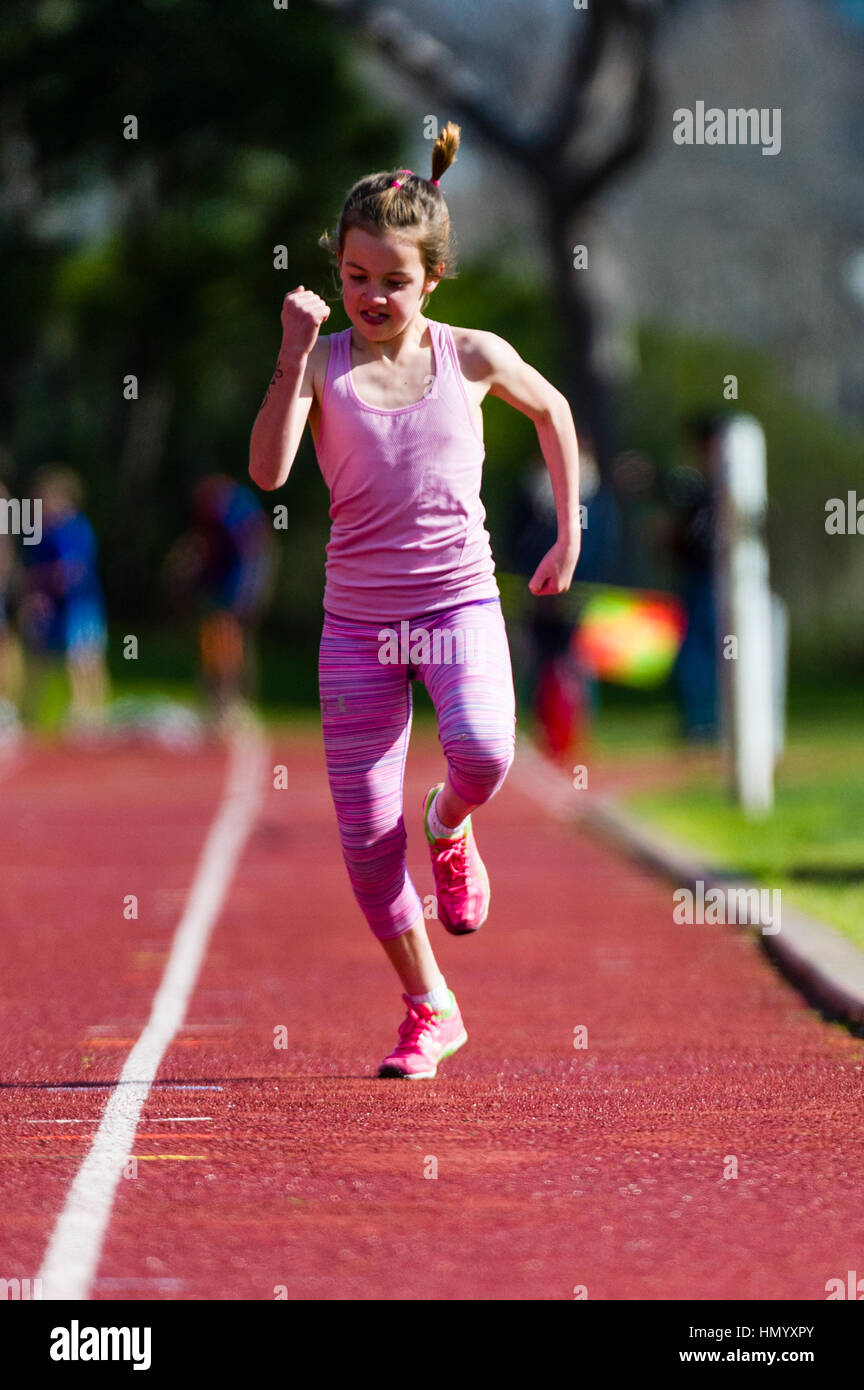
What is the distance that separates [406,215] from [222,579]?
15426 mm

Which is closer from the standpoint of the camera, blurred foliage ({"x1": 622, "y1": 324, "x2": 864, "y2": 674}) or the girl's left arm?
the girl's left arm

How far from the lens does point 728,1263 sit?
4.43 metres

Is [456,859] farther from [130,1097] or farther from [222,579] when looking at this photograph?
[222,579]

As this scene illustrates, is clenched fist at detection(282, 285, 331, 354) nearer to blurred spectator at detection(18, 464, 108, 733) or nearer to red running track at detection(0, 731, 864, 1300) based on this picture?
red running track at detection(0, 731, 864, 1300)

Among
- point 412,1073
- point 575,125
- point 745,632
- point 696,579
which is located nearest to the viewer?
point 412,1073

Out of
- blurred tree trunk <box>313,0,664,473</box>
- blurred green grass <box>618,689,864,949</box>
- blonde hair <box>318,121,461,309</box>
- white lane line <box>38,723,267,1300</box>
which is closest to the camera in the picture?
white lane line <box>38,723,267,1300</box>

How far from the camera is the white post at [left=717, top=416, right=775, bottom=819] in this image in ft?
45.2

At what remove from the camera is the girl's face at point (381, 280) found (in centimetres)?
574

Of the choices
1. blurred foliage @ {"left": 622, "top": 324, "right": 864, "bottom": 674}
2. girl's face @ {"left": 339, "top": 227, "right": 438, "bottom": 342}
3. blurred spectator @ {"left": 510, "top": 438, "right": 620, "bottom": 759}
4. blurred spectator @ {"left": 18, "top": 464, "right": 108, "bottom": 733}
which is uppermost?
blurred foliage @ {"left": 622, "top": 324, "right": 864, "bottom": 674}

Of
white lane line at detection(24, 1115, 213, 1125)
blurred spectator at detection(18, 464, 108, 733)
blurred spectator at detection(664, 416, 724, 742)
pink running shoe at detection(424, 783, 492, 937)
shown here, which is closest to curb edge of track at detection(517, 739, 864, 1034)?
pink running shoe at detection(424, 783, 492, 937)

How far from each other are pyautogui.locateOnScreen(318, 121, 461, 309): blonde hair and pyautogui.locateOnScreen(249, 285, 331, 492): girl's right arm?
0.73 ft

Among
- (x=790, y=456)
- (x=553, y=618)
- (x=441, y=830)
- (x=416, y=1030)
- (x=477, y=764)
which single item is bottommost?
(x=416, y=1030)

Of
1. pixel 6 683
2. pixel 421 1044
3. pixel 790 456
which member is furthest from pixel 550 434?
pixel 790 456

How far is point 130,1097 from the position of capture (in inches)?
239
